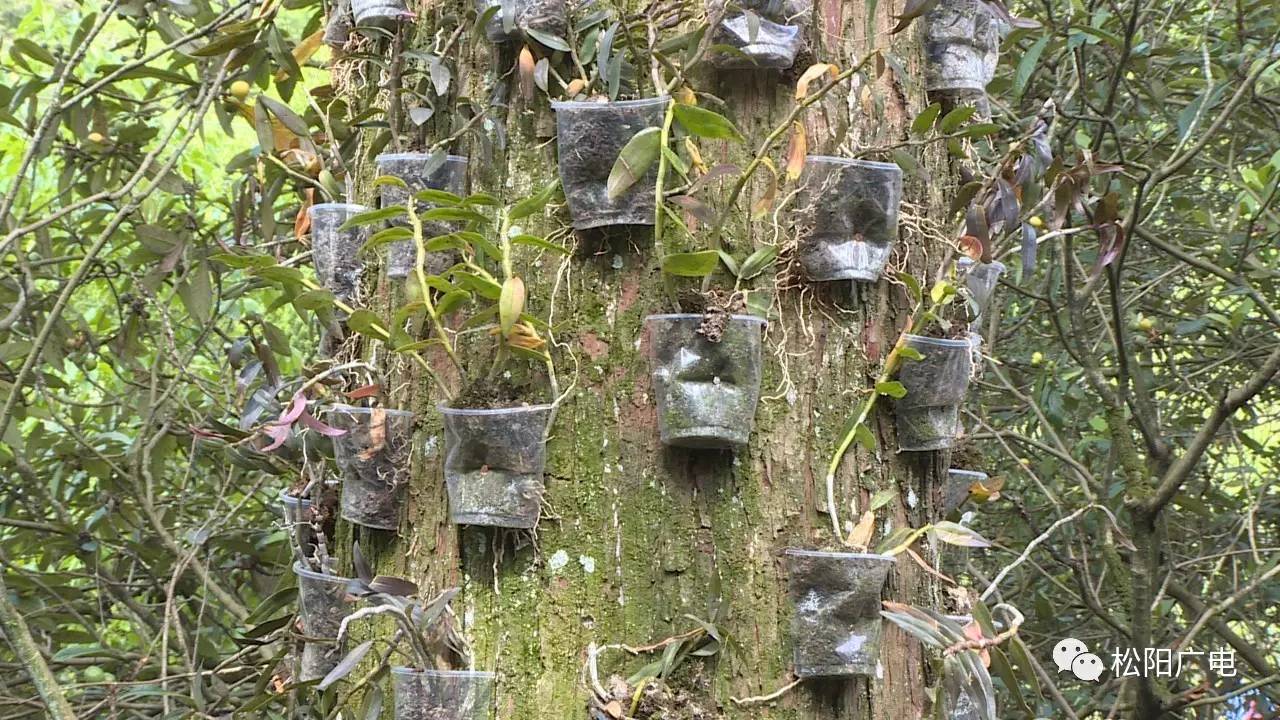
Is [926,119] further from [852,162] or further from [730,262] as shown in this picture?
[730,262]

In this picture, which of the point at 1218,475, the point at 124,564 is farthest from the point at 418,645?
the point at 1218,475

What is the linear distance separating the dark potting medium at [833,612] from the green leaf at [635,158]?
387 mm

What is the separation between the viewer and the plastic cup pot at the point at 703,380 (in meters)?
1.00

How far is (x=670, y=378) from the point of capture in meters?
1.00

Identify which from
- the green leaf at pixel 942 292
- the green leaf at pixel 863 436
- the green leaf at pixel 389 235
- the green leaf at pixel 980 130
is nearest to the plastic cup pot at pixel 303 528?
the green leaf at pixel 389 235

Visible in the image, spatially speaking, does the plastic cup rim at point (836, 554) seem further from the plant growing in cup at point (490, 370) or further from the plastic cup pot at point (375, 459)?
the plastic cup pot at point (375, 459)

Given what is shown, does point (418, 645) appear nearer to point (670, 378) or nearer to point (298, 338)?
point (670, 378)

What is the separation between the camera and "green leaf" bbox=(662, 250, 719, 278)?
992 mm

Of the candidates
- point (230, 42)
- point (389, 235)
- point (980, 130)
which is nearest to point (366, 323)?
point (389, 235)

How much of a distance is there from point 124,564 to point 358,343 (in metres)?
1.70

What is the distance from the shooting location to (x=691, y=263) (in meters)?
1.00

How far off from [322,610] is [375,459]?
0.78ft

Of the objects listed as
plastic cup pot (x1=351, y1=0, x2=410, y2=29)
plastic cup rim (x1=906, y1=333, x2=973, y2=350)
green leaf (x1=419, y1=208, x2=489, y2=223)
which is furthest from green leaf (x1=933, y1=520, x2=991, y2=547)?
plastic cup pot (x1=351, y1=0, x2=410, y2=29)

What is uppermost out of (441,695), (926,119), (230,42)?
(230,42)
